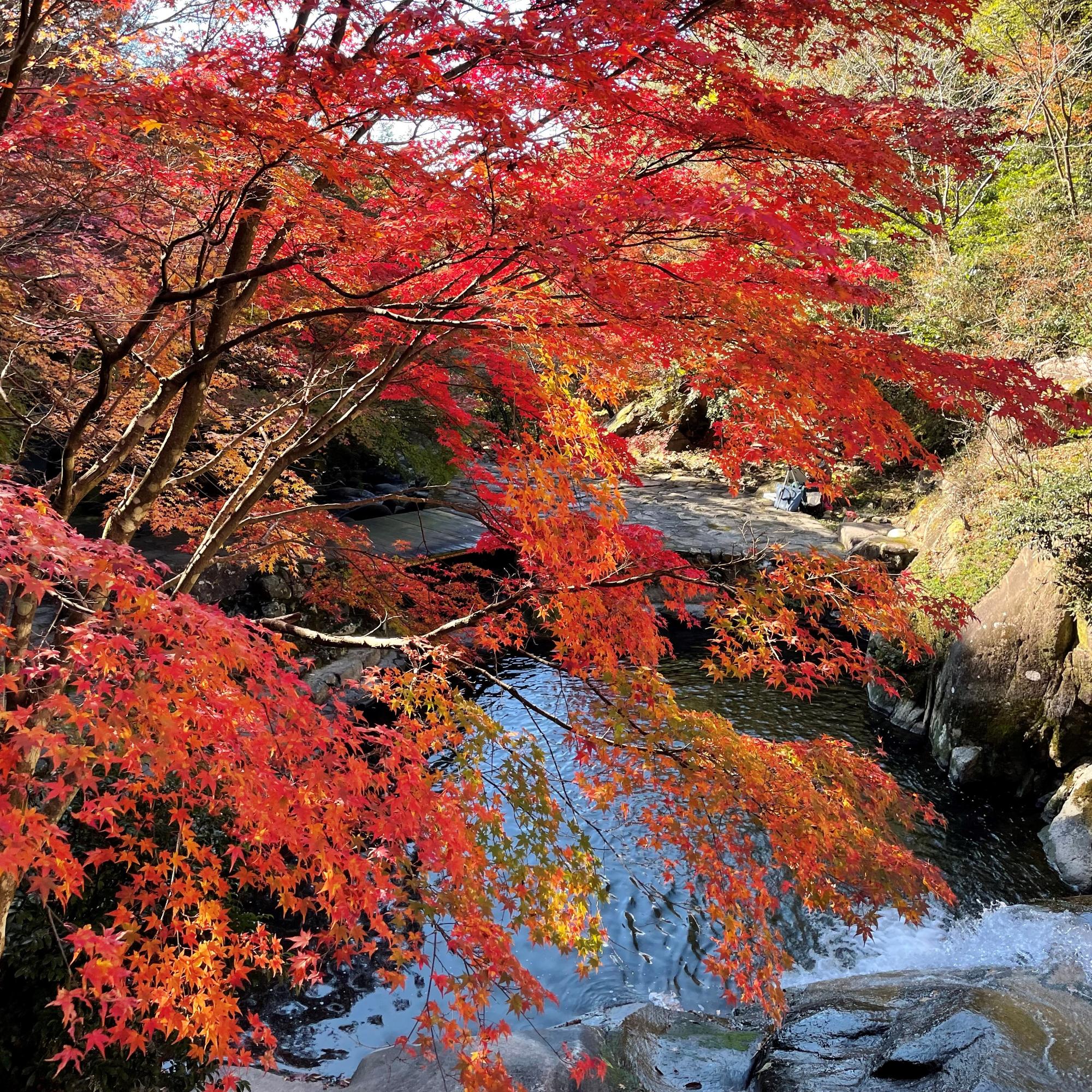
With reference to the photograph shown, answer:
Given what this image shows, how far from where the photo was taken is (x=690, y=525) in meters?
18.4

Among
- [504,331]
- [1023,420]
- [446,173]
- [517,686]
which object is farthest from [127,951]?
[517,686]

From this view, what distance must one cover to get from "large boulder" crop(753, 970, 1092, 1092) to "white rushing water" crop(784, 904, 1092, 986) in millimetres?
763

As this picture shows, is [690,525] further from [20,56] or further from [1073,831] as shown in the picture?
[20,56]

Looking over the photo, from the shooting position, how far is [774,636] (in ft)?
18.3

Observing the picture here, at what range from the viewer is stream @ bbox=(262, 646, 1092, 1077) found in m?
6.20

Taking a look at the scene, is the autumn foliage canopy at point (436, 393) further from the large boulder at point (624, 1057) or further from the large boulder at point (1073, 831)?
the large boulder at point (1073, 831)

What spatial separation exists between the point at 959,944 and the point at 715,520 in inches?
498

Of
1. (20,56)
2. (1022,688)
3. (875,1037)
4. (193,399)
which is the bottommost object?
(875,1037)

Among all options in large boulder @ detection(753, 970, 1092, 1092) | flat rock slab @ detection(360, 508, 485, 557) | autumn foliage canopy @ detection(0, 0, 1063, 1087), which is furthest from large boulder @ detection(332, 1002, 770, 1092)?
flat rock slab @ detection(360, 508, 485, 557)

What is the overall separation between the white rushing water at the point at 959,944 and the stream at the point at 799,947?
0.01 metres

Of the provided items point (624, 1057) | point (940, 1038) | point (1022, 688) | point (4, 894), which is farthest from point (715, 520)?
point (4, 894)

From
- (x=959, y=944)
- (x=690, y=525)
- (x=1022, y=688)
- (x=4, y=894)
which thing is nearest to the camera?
(x=4, y=894)

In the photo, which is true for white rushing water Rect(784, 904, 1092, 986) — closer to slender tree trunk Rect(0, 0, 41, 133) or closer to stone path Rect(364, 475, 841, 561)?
stone path Rect(364, 475, 841, 561)

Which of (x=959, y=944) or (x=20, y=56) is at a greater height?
(x=20, y=56)
